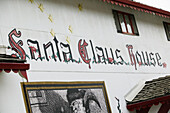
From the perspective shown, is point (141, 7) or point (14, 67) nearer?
point (14, 67)

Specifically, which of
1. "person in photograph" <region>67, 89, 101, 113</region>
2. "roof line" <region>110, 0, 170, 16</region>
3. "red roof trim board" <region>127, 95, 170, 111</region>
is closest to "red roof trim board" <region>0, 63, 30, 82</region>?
"person in photograph" <region>67, 89, 101, 113</region>

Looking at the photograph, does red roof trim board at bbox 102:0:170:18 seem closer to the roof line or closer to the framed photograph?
the roof line

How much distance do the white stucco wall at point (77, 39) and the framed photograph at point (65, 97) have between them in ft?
0.52

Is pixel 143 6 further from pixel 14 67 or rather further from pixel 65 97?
pixel 14 67

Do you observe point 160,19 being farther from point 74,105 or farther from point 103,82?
point 74,105

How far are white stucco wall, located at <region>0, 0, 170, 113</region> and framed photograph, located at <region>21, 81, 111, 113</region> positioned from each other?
0.16m

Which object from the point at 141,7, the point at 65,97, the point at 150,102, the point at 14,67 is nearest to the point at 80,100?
the point at 65,97

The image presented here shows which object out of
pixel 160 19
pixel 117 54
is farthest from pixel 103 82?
pixel 160 19

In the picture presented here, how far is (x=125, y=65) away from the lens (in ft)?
34.2

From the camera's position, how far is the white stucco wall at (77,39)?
23.7ft

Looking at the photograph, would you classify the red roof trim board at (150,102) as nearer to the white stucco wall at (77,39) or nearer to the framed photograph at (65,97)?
the white stucco wall at (77,39)

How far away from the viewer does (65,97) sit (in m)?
7.90

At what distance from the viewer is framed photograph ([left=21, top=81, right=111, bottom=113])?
284 inches

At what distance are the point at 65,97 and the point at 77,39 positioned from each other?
182 cm
